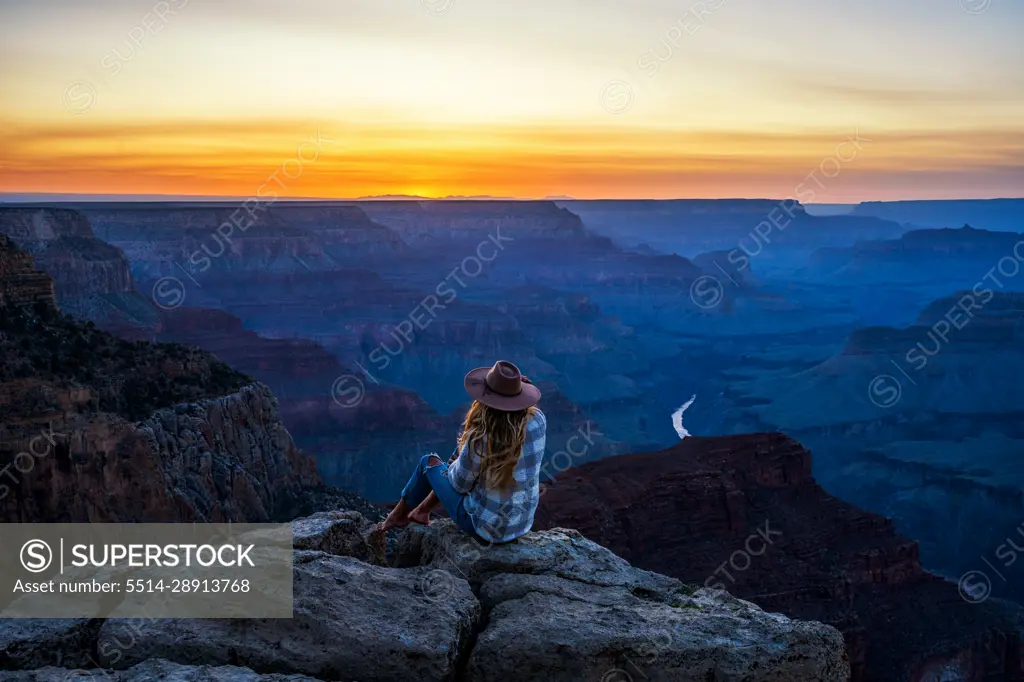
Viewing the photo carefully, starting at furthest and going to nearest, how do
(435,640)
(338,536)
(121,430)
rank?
(121,430) < (338,536) < (435,640)

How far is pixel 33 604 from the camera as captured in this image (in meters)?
5.36

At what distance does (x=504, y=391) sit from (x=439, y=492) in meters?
0.90

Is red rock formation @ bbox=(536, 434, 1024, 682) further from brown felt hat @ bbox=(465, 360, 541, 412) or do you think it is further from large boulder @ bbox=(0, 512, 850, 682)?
large boulder @ bbox=(0, 512, 850, 682)

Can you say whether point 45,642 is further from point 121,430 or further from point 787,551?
point 787,551

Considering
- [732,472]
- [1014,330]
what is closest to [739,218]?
[1014,330]

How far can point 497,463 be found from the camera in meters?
6.17

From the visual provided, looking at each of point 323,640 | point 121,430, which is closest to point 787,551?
point 121,430

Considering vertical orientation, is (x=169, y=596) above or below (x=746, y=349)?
below

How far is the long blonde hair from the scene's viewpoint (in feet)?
20.2

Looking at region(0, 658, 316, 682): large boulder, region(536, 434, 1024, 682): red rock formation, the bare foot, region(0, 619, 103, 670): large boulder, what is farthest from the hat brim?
region(536, 434, 1024, 682): red rock formation

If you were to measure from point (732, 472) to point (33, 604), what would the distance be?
28054 mm

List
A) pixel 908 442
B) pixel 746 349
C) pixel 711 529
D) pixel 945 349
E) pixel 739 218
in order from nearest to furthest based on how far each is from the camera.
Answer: pixel 711 529 → pixel 908 442 → pixel 945 349 → pixel 746 349 → pixel 739 218

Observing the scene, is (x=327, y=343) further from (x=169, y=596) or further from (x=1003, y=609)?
(x=169, y=596)

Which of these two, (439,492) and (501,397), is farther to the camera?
(439,492)
